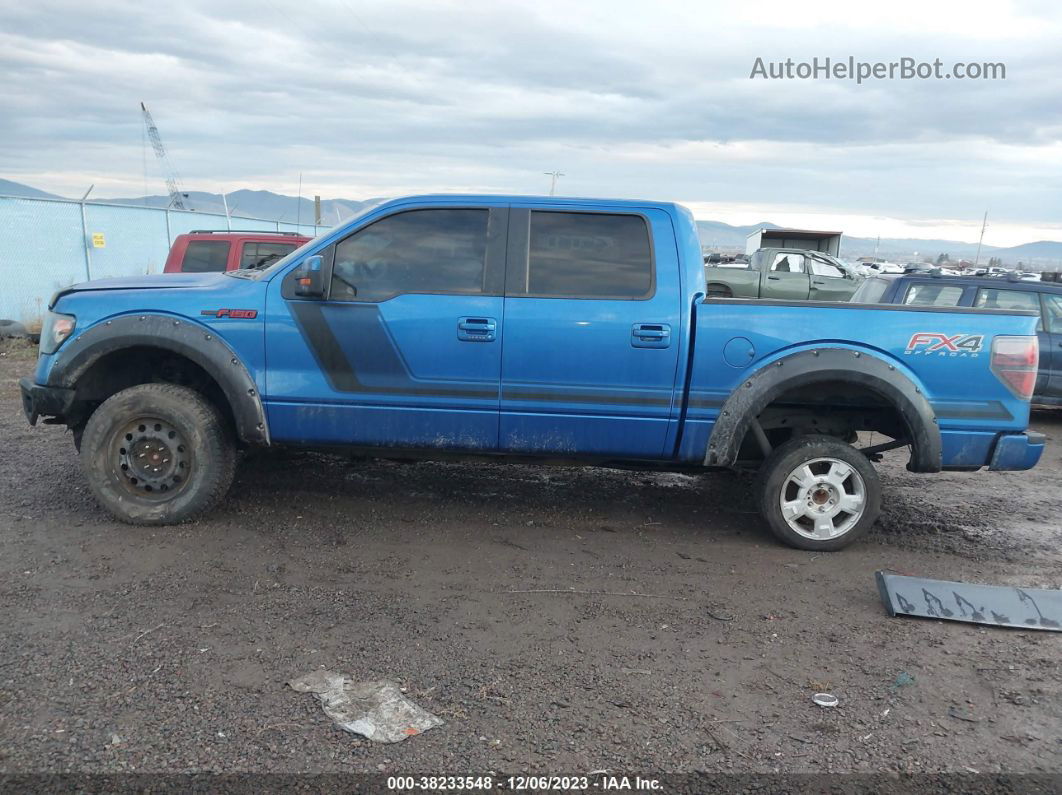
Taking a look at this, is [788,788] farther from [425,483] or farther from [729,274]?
[729,274]

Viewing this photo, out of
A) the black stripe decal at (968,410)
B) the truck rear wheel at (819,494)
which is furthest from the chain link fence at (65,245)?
the black stripe decal at (968,410)

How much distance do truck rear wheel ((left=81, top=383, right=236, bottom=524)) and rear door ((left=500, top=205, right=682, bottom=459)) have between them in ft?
5.82

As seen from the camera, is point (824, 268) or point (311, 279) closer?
point (311, 279)

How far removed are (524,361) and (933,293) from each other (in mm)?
6350

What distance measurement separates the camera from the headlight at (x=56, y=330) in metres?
5.02

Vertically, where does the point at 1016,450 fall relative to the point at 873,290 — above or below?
below

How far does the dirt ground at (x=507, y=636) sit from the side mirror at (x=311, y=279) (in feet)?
4.74

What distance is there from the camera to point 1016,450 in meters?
4.84

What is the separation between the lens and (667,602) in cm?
426

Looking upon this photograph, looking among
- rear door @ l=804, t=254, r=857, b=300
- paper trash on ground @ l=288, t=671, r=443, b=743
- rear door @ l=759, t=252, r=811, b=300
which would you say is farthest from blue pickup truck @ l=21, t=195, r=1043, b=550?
rear door @ l=804, t=254, r=857, b=300

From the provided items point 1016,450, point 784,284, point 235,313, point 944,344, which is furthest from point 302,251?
point 784,284

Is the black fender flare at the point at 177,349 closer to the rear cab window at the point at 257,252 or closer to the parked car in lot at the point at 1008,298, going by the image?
the rear cab window at the point at 257,252

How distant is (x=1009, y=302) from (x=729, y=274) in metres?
8.72

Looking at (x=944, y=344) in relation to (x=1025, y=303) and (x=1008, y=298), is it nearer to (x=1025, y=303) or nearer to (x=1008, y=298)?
(x=1008, y=298)
